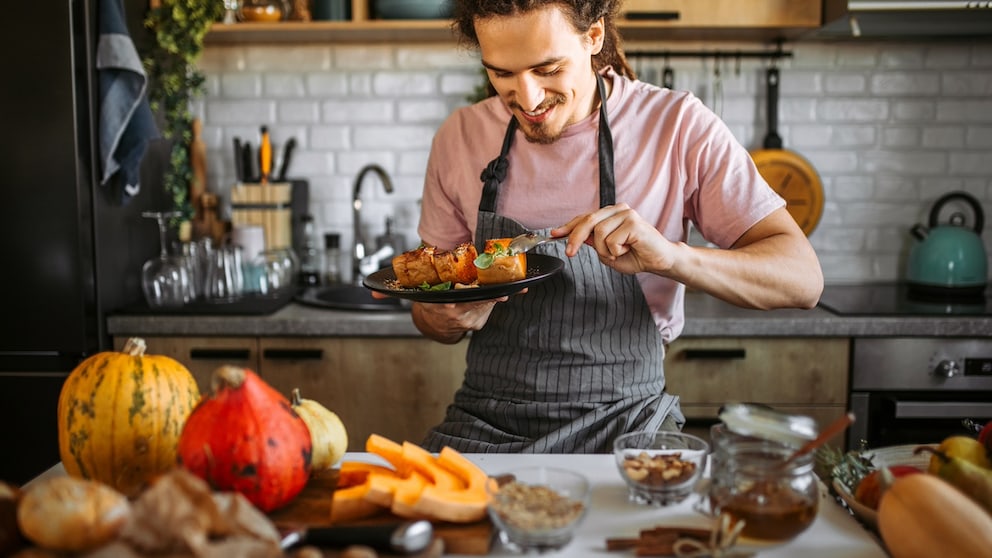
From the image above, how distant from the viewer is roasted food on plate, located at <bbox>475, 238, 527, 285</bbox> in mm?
1676

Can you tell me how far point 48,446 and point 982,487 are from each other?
2.68 m

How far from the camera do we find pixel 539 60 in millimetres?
1668

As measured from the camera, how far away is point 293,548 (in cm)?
102

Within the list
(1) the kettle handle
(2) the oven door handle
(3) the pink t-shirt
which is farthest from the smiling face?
(1) the kettle handle

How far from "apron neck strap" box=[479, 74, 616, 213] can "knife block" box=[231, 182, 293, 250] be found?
59.7 inches

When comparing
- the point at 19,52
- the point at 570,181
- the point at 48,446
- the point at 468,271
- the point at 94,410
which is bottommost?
the point at 48,446

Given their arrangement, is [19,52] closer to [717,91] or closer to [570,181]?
[570,181]

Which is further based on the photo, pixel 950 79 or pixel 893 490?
pixel 950 79

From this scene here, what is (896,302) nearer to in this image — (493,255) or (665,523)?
(493,255)

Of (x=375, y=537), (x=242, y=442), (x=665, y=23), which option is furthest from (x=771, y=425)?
(x=665, y=23)

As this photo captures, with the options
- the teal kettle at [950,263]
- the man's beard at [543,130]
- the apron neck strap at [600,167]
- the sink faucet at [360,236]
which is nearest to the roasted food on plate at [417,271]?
the apron neck strap at [600,167]

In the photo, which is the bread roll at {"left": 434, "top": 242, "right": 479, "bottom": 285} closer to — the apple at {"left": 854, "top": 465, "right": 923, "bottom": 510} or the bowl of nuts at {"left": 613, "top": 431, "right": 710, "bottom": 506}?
the bowl of nuts at {"left": 613, "top": 431, "right": 710, "bottom": 506}

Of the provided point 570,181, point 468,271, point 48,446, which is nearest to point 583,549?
point 468,271

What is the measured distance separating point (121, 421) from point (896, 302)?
2.54 meters
